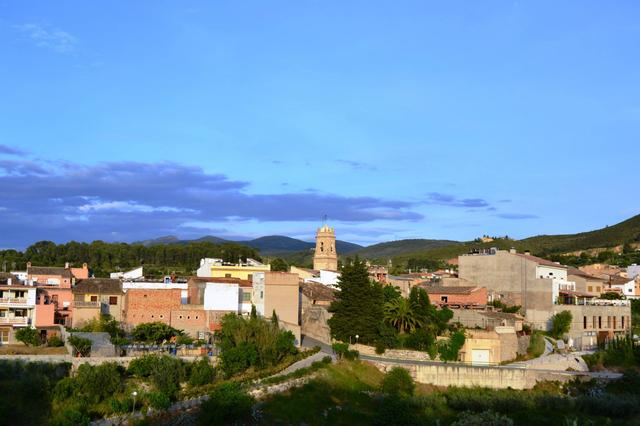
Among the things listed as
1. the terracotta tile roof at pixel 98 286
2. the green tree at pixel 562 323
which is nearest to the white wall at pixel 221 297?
the terracotta tile roof at pixel 98 286

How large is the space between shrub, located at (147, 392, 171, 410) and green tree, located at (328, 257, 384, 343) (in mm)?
15966

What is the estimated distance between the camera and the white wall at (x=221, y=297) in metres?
51.8

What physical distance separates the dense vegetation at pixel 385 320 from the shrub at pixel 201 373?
38.5 feet

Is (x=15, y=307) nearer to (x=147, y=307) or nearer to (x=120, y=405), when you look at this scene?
(x=147, y=307)

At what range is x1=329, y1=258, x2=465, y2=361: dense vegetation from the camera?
159 ft

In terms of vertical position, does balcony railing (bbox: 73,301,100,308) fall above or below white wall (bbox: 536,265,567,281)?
below


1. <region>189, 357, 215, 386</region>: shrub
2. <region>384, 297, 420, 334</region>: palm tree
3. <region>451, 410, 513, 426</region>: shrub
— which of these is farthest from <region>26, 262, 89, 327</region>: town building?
<region>451, 410, 513, 426</region>: shrub

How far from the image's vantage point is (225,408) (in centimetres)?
3484

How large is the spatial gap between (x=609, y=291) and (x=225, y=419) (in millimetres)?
48454

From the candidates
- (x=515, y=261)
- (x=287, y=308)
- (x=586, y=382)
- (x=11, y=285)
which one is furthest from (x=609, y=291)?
(x=11, y=285)

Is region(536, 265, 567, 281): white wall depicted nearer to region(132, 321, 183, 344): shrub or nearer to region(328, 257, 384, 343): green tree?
region(328, 257, 384, 343): green tree

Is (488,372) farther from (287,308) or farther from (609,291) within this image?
(609,291)

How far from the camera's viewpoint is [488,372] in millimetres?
45094

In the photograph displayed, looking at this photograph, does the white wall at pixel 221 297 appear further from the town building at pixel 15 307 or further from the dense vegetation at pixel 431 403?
the dense vegetation at pixel 431 403
